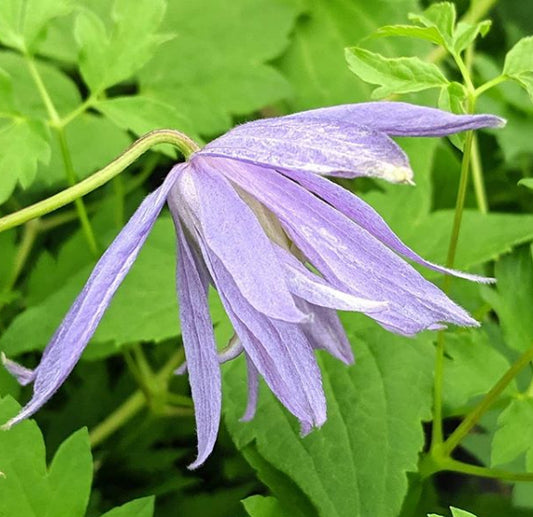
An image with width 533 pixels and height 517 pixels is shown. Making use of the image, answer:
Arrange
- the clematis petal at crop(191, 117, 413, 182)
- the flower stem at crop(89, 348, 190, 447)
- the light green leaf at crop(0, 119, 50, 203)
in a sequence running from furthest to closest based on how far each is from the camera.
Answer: the flower stem at crop(89, 348, 190, 447) → the light green leaf at crop(0, 119, 50, 203) → the clematis petal at crop(191, 117, 413, 182)

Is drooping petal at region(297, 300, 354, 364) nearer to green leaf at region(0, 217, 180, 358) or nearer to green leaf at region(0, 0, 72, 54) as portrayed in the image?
green leaf at region(0, 217, 180, 358)

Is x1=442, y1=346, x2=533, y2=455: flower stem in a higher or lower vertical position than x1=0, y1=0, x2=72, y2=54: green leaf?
lower

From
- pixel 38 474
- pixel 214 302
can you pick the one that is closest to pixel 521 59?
pixel 214 302

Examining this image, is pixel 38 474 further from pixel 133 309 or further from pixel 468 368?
pixel 468 368

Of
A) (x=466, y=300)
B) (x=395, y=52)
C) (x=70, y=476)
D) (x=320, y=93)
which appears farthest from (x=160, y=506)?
(x=395, y=52)

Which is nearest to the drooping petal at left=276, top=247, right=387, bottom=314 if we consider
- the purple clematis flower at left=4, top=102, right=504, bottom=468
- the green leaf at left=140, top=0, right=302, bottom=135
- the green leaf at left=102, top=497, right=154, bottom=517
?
the purple clematis flower at left=4, top=102, right=504, bottom=468

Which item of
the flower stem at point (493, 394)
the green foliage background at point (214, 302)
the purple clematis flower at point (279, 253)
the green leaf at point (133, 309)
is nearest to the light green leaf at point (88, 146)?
the green foliage background at point (214, 302)
